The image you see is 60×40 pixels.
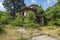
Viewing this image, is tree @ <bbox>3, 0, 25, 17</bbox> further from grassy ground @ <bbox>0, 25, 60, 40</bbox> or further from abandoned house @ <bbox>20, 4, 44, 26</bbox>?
grassy ground @ <bbox>0, 25, 60, 40</bbox>

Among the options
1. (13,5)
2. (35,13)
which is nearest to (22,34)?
(35,13)

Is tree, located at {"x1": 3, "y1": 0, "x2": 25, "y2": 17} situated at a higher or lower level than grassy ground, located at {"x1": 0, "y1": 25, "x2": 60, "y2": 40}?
higher

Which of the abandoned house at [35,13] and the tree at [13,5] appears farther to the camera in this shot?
the tree at [13,5]

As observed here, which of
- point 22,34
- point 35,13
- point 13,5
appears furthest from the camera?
point 13,5

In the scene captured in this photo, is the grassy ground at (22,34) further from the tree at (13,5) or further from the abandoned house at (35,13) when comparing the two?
the tree at (13,5)

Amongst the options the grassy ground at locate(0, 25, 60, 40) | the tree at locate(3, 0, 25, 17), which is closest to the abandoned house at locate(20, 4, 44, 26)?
the tree at locate(3, 0, 25, 17)

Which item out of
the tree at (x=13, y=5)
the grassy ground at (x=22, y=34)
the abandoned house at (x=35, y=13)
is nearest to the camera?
the grassy ground at (x=22, y=34)

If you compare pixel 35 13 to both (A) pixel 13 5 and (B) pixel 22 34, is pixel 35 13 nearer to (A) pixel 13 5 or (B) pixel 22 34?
(A) pixel 13 5

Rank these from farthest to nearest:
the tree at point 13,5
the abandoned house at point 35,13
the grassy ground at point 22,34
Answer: the tree at point 13,5 < the abandoned house at point 35,13 < the grassy ground at point 22,34

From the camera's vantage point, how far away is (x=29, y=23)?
28.9 m

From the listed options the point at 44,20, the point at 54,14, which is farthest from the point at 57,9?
the point at 44,20

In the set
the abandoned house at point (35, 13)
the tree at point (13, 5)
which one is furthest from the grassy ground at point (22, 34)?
the tree at point (13, 5)

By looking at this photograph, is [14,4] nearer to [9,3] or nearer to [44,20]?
[9,3]

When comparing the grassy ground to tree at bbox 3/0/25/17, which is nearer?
the grassy ground
